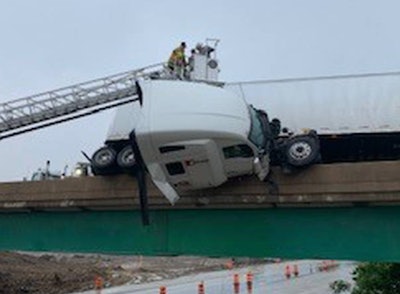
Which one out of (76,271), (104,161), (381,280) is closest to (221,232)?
(104,161)

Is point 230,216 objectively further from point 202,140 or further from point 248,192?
point 202,140

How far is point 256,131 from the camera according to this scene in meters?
10.2

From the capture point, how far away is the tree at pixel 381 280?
488 inches

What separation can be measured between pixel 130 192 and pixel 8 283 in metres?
19.9

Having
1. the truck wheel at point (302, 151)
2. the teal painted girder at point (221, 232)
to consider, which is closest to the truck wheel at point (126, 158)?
the teal painted girder at point (221, 232)

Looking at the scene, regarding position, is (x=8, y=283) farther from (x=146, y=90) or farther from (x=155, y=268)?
(x=146, y=90)

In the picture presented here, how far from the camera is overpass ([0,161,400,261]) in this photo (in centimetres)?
947

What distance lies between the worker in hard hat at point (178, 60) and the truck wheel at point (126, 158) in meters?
4.67

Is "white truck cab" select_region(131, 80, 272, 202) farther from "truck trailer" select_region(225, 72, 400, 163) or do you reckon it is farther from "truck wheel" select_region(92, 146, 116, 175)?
"truck wheel" select_region(92, 146, 116, 175)

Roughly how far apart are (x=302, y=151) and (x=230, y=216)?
1.77 metres

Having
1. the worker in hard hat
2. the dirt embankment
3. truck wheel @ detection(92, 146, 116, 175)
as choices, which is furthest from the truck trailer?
the dirt embankment

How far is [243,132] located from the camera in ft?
31.9

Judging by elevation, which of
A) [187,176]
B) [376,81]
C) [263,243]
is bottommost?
[263,243]

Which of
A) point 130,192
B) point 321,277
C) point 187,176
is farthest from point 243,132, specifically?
point 321,277
